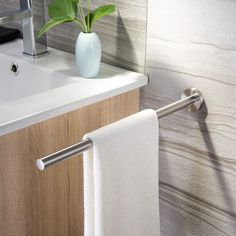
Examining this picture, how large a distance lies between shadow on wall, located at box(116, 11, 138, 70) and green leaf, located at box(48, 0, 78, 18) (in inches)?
4.0

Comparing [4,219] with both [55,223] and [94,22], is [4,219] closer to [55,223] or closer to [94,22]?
[55,223]

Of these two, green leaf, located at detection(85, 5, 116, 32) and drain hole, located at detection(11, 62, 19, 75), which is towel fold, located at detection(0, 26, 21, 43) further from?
green leaf, located at detection(85, 5, 116, 32)

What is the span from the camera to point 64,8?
3.28 feet

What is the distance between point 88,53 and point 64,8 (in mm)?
115

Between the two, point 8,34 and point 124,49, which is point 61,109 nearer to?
point 124,49

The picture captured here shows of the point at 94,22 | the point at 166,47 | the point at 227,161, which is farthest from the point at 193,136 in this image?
the point at 94,22

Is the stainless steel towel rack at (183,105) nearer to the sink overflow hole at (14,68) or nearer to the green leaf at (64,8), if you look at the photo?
the green leaf at (64,8)

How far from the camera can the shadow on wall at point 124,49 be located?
3.35 ft

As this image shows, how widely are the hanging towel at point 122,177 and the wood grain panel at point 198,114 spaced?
0.11 metres

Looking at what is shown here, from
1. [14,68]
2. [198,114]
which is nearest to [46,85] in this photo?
[14,68]

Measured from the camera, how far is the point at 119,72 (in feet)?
3.41

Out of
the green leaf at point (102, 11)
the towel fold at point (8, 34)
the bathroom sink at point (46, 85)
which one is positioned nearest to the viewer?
the bathroom sink at point (46, 85)

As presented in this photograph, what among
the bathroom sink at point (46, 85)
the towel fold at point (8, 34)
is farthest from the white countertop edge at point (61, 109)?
the towel fold at point (8, 34)

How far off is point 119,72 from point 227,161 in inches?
12.2
